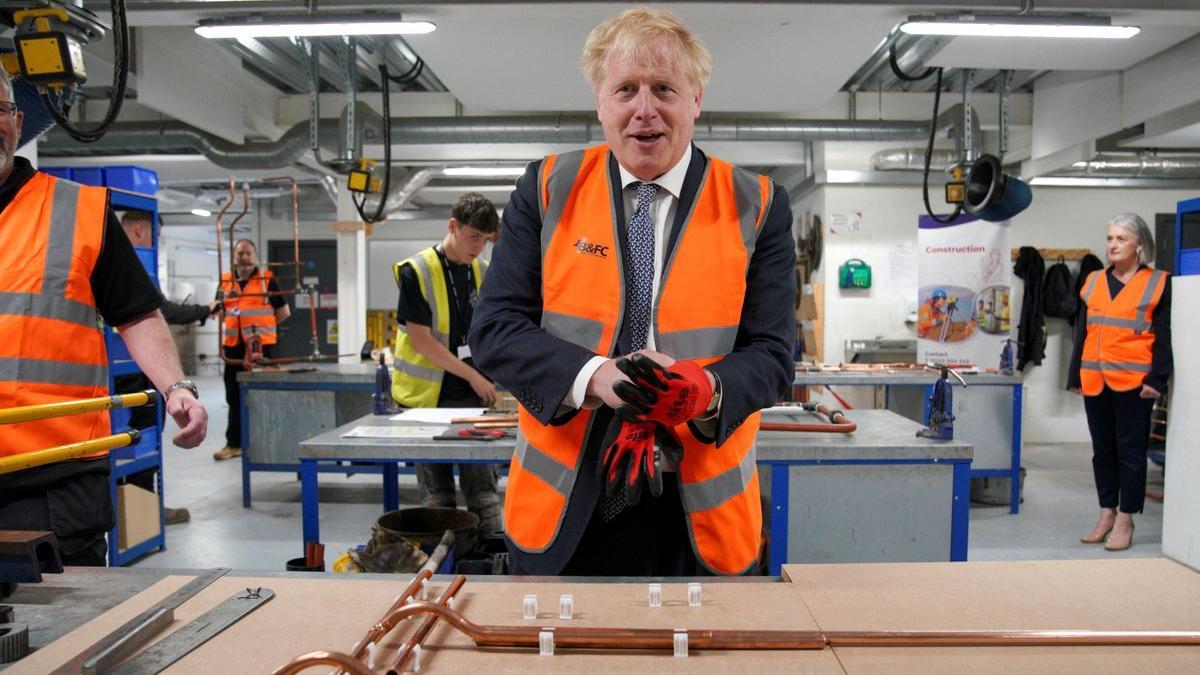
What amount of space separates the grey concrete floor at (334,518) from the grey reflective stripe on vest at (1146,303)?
114 cm

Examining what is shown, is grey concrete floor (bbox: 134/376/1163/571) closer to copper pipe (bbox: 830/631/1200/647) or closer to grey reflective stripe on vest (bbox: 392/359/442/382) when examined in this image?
grey reflective stripe on vest (bbox: 392/359/442/382)

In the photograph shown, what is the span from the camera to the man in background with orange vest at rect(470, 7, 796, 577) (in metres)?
1.14

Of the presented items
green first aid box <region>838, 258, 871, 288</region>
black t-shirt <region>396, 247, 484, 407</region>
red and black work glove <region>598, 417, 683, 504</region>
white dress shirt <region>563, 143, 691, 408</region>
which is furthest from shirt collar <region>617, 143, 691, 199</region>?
green first aid box <region>838, 258, 871, 288</region>

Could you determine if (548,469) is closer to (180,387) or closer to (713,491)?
(713,491)

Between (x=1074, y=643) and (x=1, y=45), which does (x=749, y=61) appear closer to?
(x=1, y=45)

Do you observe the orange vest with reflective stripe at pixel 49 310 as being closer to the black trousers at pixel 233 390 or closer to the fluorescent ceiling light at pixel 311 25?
the fluorescent ceiling light at pixel 311 25

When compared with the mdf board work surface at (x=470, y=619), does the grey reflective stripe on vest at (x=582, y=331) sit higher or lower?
higher

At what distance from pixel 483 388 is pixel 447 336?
268mm

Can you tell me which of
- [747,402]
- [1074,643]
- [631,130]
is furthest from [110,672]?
[1074,643]

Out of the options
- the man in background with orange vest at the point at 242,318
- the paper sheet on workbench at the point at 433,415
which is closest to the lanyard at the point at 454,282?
the paper sheet on workbench at the point at 433,415

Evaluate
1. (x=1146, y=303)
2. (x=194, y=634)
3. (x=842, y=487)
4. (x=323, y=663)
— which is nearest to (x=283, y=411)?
(x=842, y=487)

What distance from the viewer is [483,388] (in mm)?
3334

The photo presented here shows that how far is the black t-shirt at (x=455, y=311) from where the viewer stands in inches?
125

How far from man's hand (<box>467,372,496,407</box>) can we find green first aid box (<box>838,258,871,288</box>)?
501 cm
